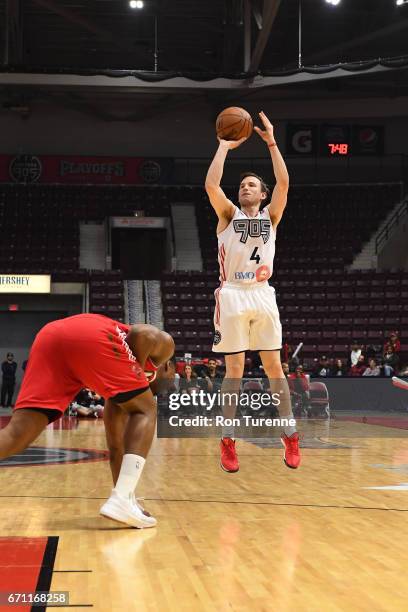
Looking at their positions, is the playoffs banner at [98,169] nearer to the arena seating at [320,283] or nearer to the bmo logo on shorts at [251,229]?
the arena seating at [320,283]

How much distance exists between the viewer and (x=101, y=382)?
441 centimetres

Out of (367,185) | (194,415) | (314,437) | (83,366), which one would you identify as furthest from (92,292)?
(83,366)

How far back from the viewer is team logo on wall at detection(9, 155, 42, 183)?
90.5 feet

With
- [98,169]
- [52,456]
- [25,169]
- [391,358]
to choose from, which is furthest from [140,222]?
[52,456]

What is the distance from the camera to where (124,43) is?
23.9 m

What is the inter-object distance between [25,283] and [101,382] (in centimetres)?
1931

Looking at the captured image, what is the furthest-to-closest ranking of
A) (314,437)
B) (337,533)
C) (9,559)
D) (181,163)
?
(181,163) → (314,437) → (337,533) → (9,559)

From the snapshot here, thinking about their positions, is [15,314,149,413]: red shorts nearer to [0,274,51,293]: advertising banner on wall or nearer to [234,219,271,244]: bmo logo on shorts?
[234,219,271,244]: bmo logo on shorts

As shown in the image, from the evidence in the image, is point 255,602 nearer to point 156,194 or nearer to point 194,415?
point 194,415

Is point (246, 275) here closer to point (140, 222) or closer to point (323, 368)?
point (323, 368)

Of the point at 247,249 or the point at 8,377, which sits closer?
the point at 247,249

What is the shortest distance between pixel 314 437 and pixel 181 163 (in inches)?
758

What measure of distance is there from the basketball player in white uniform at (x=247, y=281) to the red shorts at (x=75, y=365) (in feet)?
5.54

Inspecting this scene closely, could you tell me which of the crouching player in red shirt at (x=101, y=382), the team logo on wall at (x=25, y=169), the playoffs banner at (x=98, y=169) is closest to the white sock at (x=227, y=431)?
the crouching player in red shirt at (x=101, y=382)
